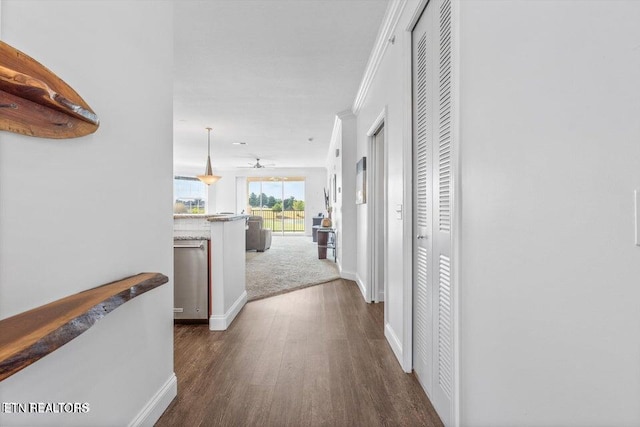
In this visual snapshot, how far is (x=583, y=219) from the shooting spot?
2.43ft

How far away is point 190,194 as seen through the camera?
1219cm

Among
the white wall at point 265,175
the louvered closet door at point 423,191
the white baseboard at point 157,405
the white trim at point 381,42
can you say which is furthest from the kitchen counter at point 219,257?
the white wall at point 265,175

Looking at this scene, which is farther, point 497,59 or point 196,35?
point 196,35

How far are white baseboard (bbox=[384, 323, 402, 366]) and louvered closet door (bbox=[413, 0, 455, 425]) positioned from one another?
22cm

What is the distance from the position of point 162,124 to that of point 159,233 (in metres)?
0.60

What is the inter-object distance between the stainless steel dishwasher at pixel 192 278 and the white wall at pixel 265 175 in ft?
30.3

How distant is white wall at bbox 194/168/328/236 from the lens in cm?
1232

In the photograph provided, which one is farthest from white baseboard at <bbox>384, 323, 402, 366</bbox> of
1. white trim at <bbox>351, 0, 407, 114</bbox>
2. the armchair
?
the armchair

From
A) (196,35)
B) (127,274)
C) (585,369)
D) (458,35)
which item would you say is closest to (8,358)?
(127,274)

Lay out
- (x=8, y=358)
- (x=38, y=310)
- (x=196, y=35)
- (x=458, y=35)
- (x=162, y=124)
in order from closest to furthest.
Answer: (x=8, y=358) < (x=38, y=310) < (x=458, y=35) < (x=162, y=124) < (x=196, y=35)

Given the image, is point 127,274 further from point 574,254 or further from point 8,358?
point 574,254

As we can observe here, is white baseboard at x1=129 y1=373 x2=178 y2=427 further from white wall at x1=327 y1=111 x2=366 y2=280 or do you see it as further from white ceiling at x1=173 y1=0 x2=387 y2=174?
white wall at x1=327 y1=111 x2=366 y2=280

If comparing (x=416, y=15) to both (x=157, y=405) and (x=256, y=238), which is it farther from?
(x=256, y=238)

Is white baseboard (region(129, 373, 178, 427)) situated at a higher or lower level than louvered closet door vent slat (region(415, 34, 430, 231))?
lower
